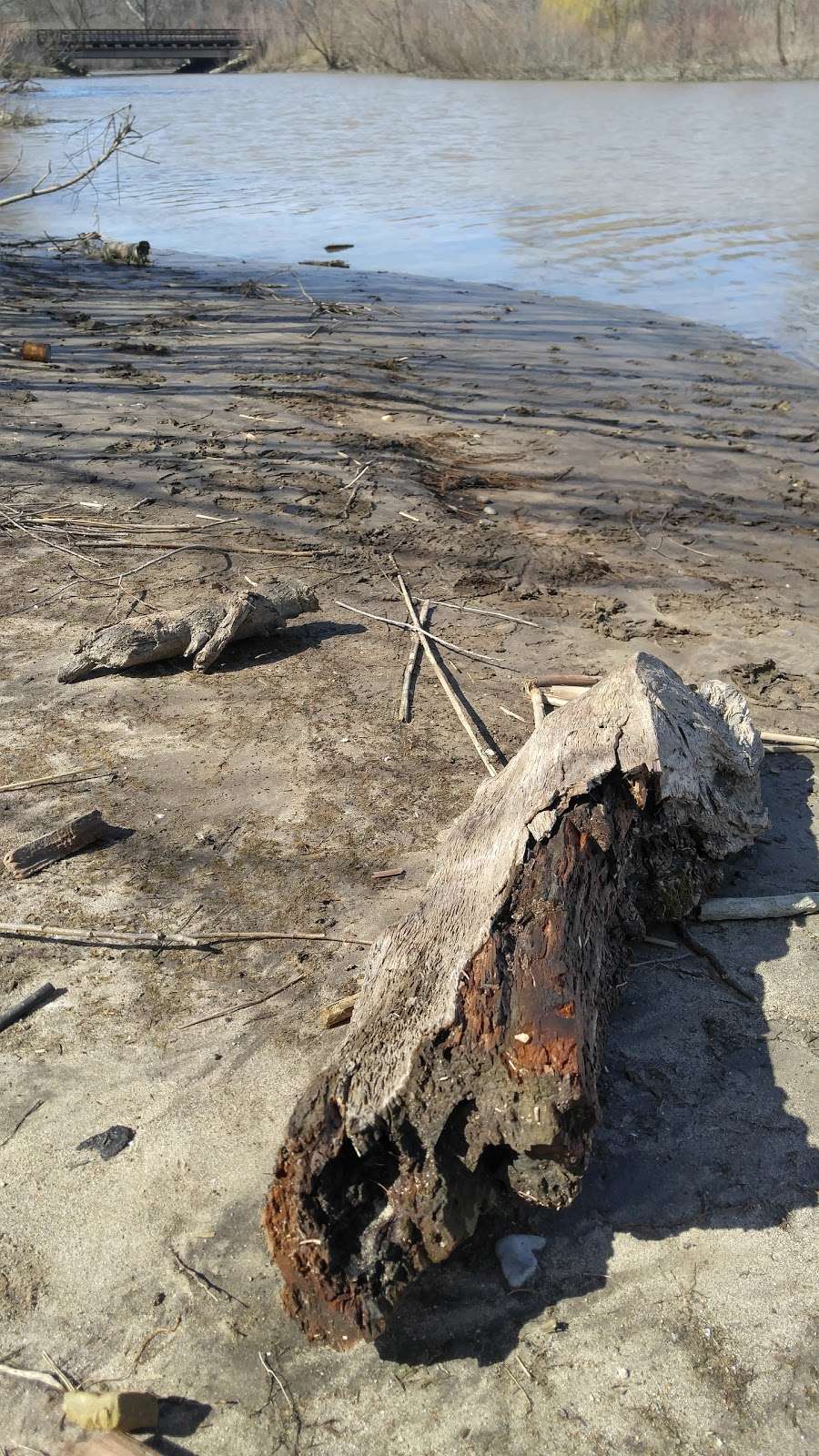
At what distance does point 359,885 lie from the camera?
143 inches

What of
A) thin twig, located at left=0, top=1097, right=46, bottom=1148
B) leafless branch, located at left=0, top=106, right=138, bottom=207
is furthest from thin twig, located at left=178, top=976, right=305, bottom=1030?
leafless branch, located at left=0, top=106, right=138, bottom=207

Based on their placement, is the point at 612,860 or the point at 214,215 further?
the point at 214,215

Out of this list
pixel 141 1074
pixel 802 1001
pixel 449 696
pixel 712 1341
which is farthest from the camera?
pixel 449 696

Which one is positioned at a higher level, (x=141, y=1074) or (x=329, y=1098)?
(x=329, y=1098)

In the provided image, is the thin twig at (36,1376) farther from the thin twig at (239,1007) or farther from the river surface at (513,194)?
the river surface at (513,194)

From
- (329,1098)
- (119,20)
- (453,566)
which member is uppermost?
(119,20)

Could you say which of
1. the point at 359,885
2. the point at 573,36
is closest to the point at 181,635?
the point at 359,885

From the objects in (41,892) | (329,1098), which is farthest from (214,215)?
(329,1098)

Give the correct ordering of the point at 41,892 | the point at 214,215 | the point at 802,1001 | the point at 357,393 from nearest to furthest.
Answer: the point at 802,1001 < the point at 41,892 < the point at 357,393 < the point at 214,215

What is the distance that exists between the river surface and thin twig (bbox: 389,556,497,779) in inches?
256

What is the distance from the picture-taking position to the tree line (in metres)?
43.9

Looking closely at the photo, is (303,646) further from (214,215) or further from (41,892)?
(214,215)

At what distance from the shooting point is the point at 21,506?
6.69m

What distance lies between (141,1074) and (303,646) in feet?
8.64
